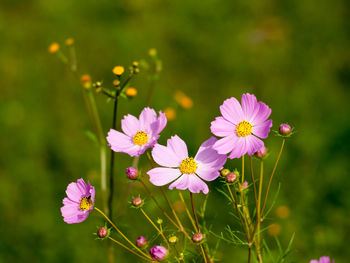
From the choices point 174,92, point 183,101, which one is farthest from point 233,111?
point 174,92

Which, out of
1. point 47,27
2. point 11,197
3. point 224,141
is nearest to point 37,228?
point 11,197

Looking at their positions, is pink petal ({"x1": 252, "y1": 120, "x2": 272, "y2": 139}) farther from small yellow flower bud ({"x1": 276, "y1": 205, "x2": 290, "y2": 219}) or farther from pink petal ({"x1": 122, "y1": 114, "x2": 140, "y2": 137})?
small yellow flower bud ({"x1": 276, "y1": 205, "x2": 290, "y2": 219})

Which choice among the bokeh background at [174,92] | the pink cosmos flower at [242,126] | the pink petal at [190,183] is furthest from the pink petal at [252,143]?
the bokeh background at [174,92]

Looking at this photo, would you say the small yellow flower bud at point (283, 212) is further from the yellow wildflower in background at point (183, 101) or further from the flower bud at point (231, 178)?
the flower bud at point (231, 178)

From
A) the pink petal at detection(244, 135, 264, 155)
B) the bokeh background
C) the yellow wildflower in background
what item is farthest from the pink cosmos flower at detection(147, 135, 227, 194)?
the yellow wildflower in background

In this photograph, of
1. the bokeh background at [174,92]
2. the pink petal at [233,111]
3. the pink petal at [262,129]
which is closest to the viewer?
the pink petal at [262,129]

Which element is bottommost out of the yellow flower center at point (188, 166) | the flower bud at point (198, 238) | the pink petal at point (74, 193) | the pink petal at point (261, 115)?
A: the flower bud at point (198, 238)
